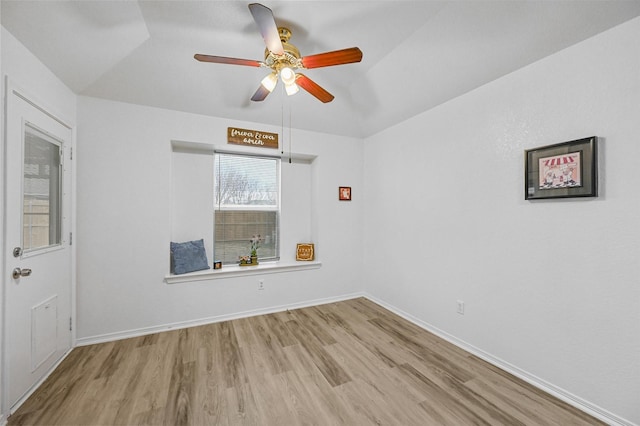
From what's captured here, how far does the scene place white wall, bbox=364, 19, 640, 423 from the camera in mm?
1569

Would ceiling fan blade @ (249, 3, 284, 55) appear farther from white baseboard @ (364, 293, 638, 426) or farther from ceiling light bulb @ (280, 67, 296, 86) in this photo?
white baseboard @ (364, 293, 638, 426)

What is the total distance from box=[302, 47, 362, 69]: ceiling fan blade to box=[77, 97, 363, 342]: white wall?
5.62ft

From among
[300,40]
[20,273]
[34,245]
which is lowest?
[20,273]

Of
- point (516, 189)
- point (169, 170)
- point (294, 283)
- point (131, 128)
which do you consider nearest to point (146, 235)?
point (169, 170)

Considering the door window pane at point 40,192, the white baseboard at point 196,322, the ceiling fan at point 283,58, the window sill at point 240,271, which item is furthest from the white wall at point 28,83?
the window sill at point 240,271

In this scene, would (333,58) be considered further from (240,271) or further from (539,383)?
(539,383)

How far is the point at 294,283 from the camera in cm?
353

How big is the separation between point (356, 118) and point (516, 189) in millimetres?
2165

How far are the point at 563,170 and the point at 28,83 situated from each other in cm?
391

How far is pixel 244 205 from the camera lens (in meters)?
3.61

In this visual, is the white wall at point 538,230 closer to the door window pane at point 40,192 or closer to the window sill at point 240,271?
the window sill at point 240,271

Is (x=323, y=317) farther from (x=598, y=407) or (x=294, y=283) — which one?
(x=598, y=407)

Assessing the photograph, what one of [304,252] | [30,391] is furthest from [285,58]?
[30,391]

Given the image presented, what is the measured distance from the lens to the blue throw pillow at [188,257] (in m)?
2.96
